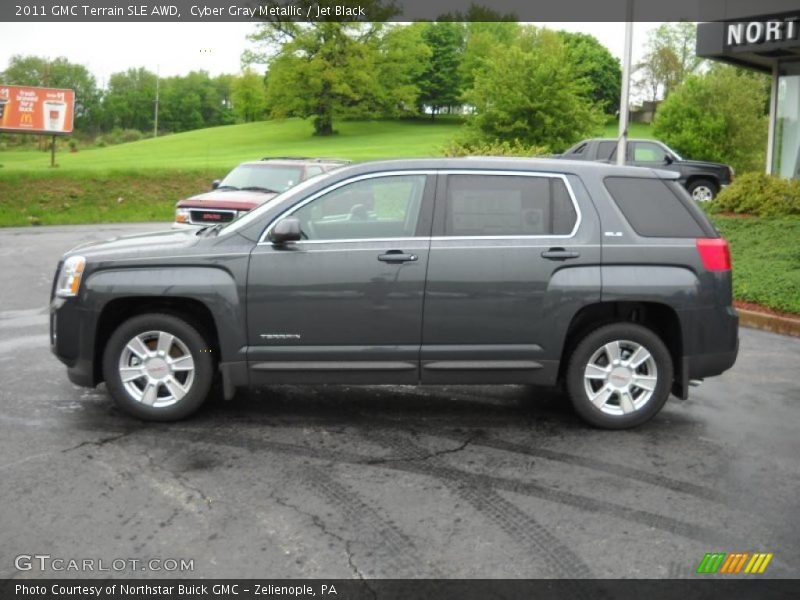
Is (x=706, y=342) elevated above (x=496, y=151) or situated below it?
below

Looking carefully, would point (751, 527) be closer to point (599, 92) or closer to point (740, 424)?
point (740, 424)

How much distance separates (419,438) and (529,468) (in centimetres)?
89

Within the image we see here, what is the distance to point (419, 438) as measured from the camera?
6465 millimetres

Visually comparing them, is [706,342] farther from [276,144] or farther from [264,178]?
[276,144]

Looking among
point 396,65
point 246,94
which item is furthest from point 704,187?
point 246,94

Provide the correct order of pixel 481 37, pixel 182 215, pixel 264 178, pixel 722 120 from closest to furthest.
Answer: pixel 182 215, pixel 264 178, pixel 722 120, pixel 481 37

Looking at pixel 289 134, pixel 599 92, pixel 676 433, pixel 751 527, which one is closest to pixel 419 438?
pixel 676 433

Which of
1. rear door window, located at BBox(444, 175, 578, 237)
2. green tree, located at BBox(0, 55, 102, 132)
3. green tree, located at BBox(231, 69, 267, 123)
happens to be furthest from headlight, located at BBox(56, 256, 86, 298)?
green tree, located at BBox(231, 69, 267, 123)

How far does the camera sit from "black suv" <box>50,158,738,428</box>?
261 inches

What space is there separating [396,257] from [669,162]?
21.2 m

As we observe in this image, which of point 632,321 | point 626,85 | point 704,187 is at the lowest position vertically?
point 632,321

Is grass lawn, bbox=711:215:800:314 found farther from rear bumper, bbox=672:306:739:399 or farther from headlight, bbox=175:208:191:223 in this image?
headlight, bbox=175:208:191:223

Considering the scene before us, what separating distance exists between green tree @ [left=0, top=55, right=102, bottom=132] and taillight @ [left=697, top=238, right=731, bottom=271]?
3426 inches

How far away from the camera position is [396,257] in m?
6.61
